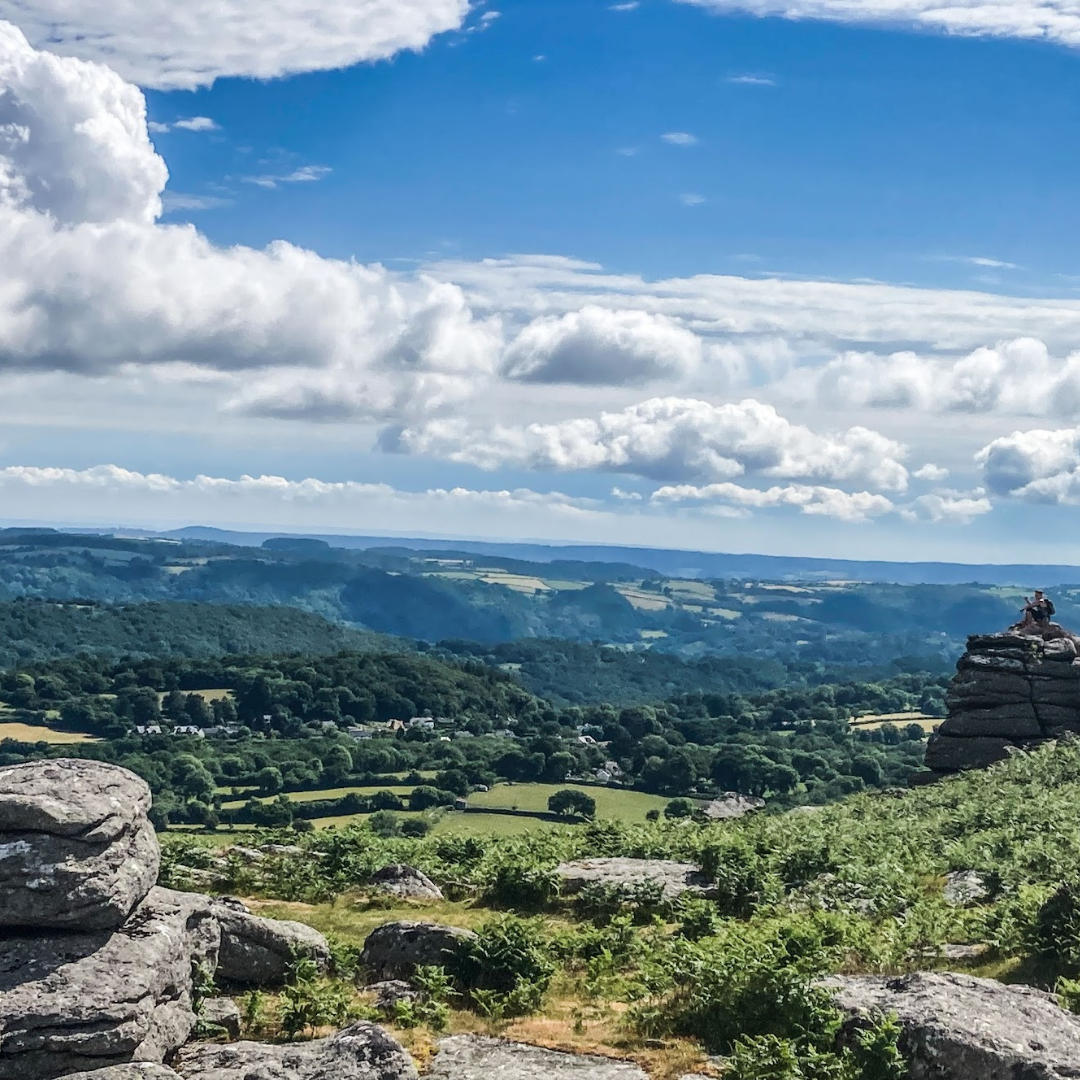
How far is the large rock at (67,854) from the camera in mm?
16172

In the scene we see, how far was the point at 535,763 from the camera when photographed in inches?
6176

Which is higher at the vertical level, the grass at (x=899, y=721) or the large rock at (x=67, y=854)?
the large rock at (x=67, y=854)

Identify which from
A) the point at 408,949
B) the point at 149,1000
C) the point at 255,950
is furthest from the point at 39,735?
the point at 149,1000

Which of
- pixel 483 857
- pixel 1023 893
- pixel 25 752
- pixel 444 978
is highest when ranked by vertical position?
pixel 1023 893

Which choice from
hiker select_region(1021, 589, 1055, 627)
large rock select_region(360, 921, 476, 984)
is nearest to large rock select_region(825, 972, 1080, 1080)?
large rock select_region(360, 921, 476, 984)

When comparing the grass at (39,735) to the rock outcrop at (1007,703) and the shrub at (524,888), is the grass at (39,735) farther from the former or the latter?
the shrub at (524,888)

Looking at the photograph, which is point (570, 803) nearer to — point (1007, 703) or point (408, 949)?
point (1007, 703)

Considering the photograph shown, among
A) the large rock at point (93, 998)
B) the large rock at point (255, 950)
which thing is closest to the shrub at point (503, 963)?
the large rock at point (255, 950)

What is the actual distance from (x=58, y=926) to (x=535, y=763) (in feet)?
468

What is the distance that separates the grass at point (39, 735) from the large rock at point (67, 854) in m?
179

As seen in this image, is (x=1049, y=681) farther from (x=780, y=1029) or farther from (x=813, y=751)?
(x=813, y=751)

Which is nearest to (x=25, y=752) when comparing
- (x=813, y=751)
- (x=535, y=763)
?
(x=535, y=763)

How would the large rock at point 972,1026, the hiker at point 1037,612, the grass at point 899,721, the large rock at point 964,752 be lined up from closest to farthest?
the large rock at point 972,1026 → the large rock at point 964,752 → the hiker at point 1037,612 → the grass at point 899,721

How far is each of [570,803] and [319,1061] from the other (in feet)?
373
